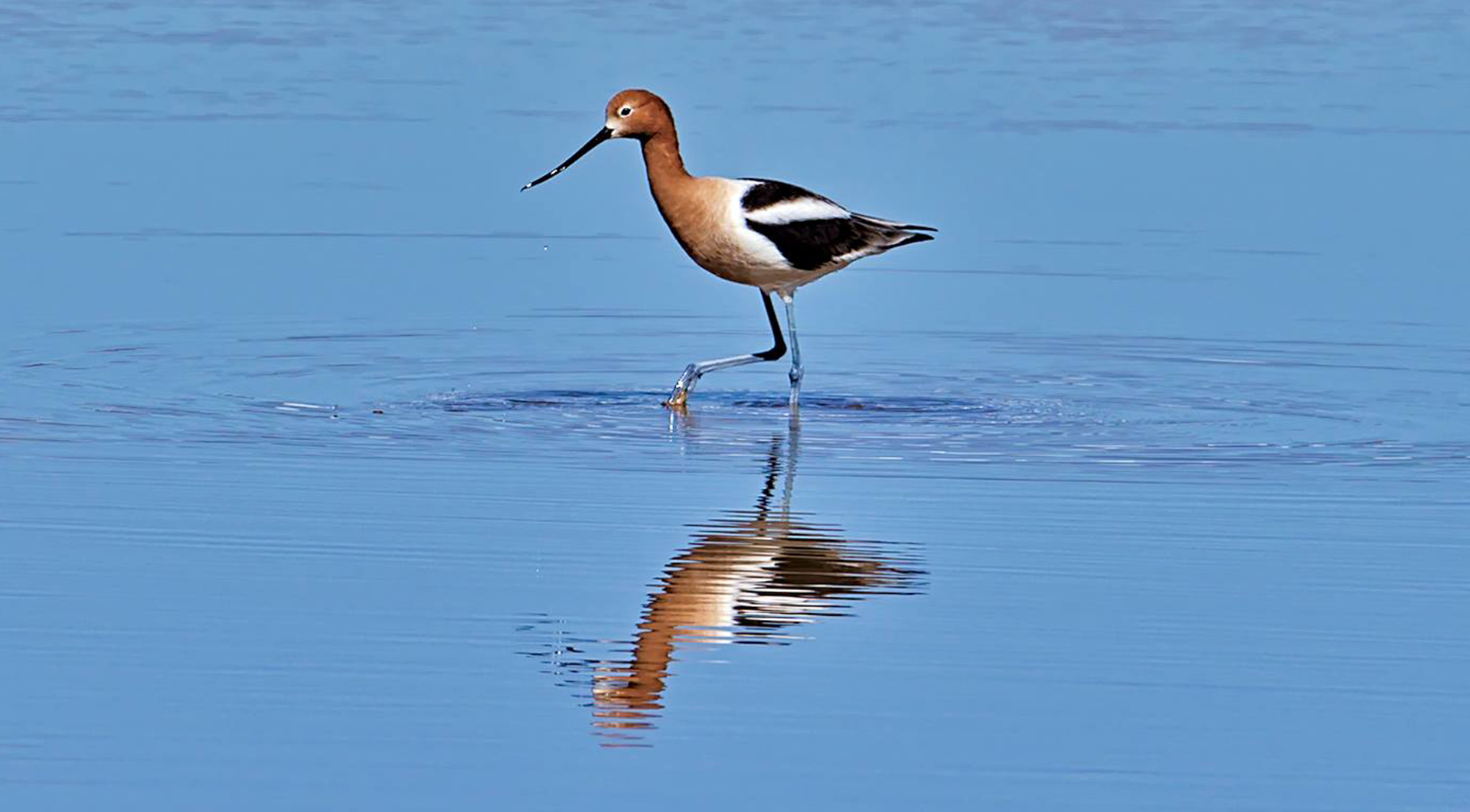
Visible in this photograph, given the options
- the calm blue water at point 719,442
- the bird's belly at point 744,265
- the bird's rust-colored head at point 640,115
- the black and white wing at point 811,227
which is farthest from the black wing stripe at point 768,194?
the calm blue water at point 719,442

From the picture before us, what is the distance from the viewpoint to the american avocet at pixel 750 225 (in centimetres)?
1223

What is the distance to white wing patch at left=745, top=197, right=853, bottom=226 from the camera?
40.1 feet

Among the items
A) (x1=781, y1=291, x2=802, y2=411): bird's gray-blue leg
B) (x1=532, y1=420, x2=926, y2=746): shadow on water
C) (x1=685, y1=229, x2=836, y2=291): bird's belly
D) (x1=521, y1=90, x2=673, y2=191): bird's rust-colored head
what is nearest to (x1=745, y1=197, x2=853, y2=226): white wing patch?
(x1=685, y1=229, x2=836, y2=291): bird's belly

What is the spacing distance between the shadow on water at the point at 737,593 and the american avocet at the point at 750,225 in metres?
2.95

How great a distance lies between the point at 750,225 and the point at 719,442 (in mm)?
1738

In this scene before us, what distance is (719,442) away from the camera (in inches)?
421

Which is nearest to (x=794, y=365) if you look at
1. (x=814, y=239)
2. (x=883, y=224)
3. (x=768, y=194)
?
(x=814, y=239)

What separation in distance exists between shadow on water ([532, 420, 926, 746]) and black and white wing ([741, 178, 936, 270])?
9.76ft

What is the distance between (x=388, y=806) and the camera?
6.00 metres

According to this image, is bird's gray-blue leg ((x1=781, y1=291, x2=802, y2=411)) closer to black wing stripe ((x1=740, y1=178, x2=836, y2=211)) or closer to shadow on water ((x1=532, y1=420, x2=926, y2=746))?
black wing stripe ((x1=740, y1=178, x2=836, y2=211))

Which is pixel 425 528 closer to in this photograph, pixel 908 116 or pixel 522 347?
pixel 522 347

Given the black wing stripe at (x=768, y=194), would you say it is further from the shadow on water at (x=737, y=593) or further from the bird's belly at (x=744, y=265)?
the shadow on water at (x=737, y=593)

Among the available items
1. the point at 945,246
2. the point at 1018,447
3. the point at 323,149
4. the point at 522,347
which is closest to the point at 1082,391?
the point at 1018,447

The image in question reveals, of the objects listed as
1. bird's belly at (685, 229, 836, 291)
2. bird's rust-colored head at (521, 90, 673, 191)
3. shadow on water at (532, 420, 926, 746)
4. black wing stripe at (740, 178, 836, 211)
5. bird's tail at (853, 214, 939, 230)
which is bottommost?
shadow on water at (532, 420, 926, 746)
